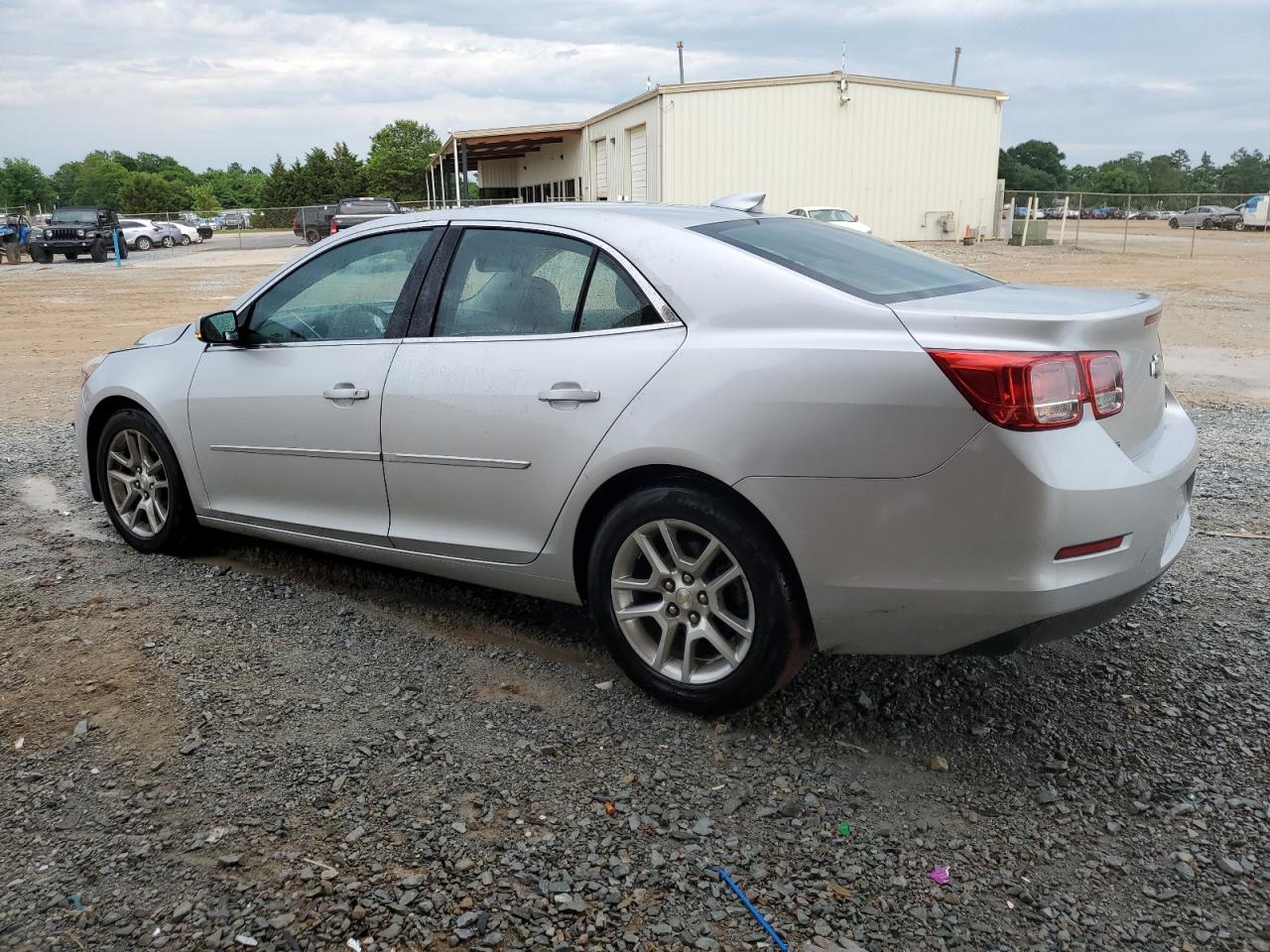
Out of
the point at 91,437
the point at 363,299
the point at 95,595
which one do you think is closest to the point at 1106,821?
the point at 363,299

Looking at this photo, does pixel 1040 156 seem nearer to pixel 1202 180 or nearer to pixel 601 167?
pixel 1202 180

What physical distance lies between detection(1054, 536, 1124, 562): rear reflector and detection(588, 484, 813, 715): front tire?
74 centimetres

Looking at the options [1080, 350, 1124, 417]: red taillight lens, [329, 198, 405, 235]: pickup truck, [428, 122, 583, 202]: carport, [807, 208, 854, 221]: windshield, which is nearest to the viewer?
[1080, 350, 1124, 417]: red taillight lens

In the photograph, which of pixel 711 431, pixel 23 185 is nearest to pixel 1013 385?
pixel 711 431

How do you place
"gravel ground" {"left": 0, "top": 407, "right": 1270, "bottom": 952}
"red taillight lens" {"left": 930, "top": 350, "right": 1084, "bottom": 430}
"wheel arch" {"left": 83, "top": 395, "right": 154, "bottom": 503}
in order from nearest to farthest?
"gravel ground" {"left": 0, "top": 407, "right": 1270, "bottom": 952}, "red taillight lens" {"left": 930, "top": 350, "right": 1084, "bottom": 430}, "wheel arch" {"left": 83, "top": 395, "right": 154, "bottom": 503}

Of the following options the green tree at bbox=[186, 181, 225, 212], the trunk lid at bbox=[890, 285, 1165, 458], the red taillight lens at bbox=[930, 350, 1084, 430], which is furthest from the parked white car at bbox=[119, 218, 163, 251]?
the green tree at bbox=[186, 181, 225, 212]

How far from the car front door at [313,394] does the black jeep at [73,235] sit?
38.1 meters

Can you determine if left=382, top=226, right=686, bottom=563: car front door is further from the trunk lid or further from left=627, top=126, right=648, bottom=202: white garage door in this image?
left=627, top=126, right=648, bottom=202: white garage door

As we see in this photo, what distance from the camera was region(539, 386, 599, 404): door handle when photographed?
10.9 feet

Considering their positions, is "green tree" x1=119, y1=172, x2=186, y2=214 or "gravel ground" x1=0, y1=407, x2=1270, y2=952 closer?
"gravel ground" x1=0, y1=407, x2=1270, y2=952

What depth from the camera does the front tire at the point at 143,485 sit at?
15.8 feet

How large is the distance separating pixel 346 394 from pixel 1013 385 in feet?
7.95

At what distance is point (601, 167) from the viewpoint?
134 ft

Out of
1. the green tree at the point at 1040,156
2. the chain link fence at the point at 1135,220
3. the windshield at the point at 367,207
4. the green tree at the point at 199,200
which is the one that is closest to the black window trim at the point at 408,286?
the chain link fence at the point at 1135,220
